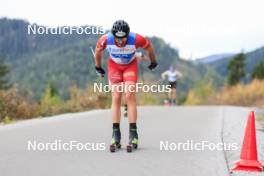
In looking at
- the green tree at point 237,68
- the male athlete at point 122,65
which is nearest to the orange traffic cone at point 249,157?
the male athlete at point 122,65

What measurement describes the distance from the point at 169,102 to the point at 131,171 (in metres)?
18.3

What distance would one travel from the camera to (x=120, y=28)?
291 inches

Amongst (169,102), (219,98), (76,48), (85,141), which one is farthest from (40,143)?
(76,48)

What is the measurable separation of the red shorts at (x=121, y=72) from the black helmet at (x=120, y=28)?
2.05 ft

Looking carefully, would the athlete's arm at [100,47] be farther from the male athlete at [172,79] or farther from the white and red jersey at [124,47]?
the male athlete at [172,79]

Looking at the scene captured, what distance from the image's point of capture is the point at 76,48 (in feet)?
645

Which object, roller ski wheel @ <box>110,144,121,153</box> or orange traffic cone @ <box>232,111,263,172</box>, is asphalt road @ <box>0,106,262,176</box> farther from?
orange traffic cone @ <box>232,111,263,172</box>

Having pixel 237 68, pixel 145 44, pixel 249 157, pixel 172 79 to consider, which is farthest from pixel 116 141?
pixel 237 68

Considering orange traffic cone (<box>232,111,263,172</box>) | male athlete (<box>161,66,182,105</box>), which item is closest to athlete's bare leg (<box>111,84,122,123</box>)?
orange traffic cone (<box>232,111,263,172</box>)

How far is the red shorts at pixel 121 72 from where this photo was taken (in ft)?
26.0

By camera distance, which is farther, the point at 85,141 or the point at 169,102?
the point at 169,102

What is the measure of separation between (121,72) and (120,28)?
837 mm

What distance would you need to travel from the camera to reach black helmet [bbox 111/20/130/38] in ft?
24.2

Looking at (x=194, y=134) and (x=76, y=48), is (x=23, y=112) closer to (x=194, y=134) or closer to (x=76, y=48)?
(x=194, y=134)
